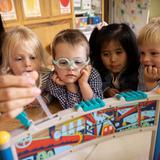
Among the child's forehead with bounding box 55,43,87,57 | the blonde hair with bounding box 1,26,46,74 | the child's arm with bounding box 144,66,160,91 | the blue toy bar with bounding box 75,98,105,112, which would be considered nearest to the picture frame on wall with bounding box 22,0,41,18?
the blonde hair with bounding box 1,26,46,74

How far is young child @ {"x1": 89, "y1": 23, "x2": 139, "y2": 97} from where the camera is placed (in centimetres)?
85

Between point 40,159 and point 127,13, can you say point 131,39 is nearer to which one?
point 40,159

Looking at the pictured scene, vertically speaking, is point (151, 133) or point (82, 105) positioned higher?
point (82, 105)

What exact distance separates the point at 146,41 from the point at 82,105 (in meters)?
0.49

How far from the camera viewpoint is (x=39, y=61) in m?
0.86

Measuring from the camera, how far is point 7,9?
188 cm

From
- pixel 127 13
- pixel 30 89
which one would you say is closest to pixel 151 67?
pixel 30 89

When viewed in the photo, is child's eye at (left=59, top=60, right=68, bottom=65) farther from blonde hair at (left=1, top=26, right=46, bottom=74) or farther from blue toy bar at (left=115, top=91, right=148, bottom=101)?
blue toy bar at (left=115, top=91, right=148, bottom=101)

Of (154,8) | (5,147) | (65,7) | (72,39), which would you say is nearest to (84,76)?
(72,39)

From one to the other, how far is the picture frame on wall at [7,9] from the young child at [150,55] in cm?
147

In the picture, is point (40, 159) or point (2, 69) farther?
point (2, 69)

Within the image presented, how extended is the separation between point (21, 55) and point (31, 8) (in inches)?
56.3

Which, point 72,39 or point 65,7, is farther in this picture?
point 65,7

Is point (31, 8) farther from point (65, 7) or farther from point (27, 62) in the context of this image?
point (27, 62)
